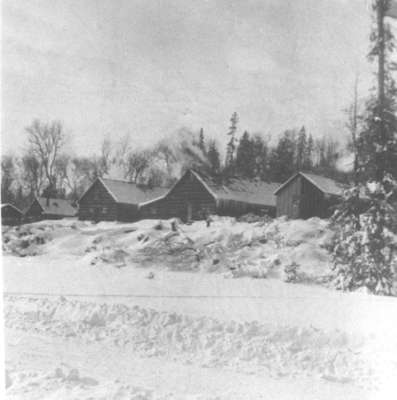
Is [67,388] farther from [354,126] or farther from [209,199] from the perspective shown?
[354,126]

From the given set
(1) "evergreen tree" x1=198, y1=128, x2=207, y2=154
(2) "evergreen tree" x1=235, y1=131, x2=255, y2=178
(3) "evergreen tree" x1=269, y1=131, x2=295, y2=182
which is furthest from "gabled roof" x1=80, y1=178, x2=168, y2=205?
(3) "evergreen tree" x1=269, y1=131, x2=295, y2=182

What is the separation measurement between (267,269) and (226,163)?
1.16 metres

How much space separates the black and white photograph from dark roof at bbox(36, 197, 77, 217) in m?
0.02

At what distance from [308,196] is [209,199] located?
3.19ft

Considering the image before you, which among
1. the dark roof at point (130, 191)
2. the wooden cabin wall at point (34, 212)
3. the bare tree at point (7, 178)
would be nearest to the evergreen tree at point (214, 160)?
the dark roof at point (130, 191)

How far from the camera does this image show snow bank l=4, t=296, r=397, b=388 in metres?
3.69

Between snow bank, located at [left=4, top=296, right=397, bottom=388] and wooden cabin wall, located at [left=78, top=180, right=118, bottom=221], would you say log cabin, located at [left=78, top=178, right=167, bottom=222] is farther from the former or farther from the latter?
snow bank, located at [left=4, top=296, right=397, bottom=388]

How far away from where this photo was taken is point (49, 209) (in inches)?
174

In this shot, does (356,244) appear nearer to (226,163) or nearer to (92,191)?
(226,163)

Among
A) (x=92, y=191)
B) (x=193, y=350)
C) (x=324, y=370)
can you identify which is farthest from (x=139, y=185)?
(x=324, y=370)

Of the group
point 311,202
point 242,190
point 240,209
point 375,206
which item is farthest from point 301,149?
point 375,206

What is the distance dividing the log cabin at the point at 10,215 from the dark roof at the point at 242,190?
159 cm

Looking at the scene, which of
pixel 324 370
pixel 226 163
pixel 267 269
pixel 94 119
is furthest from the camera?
pixel 267 269

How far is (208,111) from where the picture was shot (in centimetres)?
446
